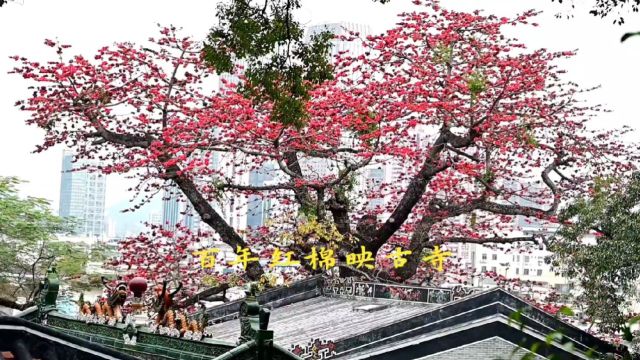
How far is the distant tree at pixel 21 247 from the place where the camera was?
12.2m

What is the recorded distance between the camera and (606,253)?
8.20m

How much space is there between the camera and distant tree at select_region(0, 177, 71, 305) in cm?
1216

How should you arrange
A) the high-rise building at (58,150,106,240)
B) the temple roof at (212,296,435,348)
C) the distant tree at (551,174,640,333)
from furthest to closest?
the high-rise building at (58,150,106,240) < the distant tree at (551,174,640,333) < the temple roof at (212,296,435,348)

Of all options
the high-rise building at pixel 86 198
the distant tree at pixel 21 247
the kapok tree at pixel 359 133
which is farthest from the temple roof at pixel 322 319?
the high-rise building at pixel 86 198

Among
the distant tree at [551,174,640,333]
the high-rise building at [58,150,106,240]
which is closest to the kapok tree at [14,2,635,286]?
the distant tree at [551,174,640,333]

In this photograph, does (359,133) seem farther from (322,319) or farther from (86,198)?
(86,198)

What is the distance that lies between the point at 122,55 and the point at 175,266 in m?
2.67

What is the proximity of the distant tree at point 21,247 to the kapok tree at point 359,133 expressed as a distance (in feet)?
9.39

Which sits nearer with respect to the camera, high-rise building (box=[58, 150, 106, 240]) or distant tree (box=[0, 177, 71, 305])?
distant tree (box=[0, 177, 71, 305])

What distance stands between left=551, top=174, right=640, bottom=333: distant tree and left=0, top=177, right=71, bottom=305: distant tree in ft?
23.0

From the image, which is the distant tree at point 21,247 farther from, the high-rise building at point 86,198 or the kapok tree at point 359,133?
the high-rise building at point 86,198

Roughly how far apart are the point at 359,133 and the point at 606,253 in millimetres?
2978

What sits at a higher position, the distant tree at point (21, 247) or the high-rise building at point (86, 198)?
the high-rise building at point (86, 198)

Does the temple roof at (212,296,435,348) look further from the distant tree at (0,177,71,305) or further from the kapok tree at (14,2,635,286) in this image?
the distant tree at (0,177,71,305)
